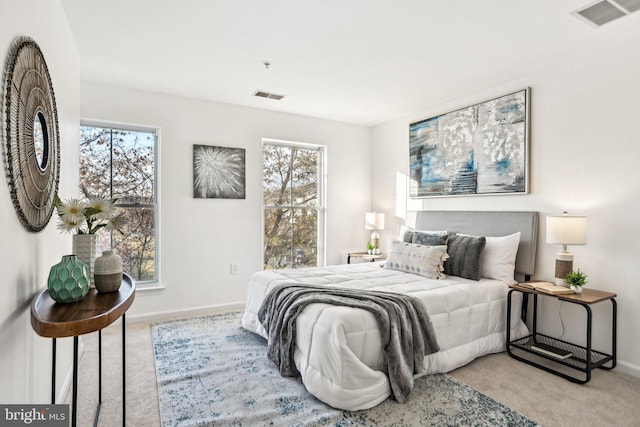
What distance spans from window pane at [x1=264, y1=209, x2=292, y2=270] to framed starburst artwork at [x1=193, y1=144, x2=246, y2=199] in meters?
0.55

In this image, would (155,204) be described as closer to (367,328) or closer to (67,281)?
(67,281)

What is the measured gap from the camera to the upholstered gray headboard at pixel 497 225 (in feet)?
10.8

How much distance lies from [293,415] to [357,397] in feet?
1.31

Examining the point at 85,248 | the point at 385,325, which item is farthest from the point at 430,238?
the point at 85,248

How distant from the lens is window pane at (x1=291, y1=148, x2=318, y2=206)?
16.6 feet

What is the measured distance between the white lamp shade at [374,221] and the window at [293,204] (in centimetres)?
67

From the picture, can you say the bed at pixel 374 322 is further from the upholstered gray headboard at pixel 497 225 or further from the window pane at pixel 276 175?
the window pane at pixel 276 175

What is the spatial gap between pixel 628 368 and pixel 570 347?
0.39m

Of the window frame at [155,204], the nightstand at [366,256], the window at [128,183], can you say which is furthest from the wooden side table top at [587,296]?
the window at [128,183]

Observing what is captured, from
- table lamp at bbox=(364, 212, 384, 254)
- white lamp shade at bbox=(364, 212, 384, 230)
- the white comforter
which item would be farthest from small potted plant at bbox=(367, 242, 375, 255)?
the white comforter

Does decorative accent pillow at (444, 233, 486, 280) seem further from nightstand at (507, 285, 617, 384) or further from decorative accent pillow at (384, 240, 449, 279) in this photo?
nightstand at (507, 285, 617, 384)

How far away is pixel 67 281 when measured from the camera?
1545 mm

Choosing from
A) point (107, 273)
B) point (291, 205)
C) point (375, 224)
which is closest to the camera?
point (107, 273)

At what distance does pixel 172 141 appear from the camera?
4090mm
